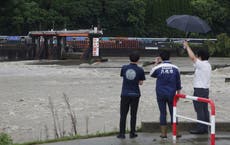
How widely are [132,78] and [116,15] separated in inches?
2463

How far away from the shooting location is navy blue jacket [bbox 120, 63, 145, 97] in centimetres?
1089

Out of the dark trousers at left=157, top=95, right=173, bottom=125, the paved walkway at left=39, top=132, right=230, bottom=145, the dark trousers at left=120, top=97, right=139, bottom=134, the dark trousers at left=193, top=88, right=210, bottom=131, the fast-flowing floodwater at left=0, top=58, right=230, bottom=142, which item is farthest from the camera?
the fast-flowing floodwater at left=0, top=58, right=230, bottom=142

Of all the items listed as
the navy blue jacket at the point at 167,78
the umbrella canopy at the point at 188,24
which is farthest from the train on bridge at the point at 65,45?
the navy blue jacket at the point at 167,78

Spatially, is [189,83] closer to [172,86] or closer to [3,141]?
[172,86]

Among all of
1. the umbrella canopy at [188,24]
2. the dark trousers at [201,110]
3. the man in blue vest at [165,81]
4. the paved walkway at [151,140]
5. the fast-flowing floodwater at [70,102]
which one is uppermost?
the umbrella canopy at [188,24]

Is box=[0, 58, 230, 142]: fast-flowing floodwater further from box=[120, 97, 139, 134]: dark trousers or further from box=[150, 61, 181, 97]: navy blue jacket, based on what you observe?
box=[150, 61, 181, 97]: navy blue jacket

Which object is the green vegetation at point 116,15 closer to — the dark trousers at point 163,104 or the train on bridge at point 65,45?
the train on bridge at point 65,45

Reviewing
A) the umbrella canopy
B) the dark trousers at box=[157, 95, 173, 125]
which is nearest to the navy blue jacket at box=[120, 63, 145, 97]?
the dark trousers at box=[157, 95, 173, 125]

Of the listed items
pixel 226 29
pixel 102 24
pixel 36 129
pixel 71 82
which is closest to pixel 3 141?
pixel 36 129

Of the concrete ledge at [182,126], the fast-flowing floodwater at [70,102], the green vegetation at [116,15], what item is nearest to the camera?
the concrete ledge at [182,126]

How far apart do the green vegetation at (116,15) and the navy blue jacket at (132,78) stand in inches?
2180

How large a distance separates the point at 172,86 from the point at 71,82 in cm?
1756

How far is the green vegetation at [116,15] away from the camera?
221 feet

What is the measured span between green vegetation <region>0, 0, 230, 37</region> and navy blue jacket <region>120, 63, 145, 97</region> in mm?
55372
